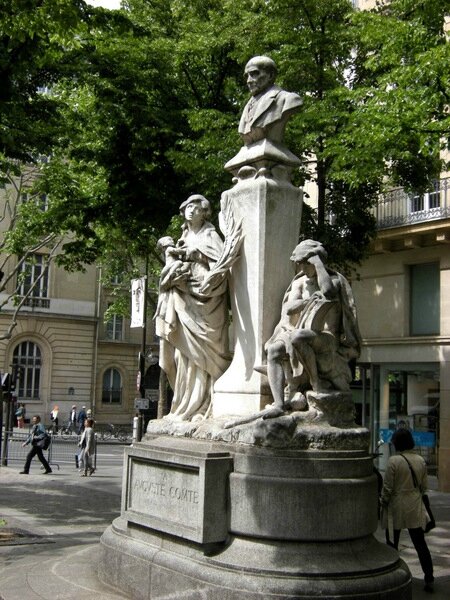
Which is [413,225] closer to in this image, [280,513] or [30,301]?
[280,513]

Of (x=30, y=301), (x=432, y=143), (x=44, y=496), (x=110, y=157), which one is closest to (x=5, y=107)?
(x=110, y=157)

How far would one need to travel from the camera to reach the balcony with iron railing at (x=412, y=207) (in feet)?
62.8

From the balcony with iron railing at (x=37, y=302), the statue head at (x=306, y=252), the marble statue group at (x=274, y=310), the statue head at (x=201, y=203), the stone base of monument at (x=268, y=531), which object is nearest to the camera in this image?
the stone base of monument at (x=268, y=531)

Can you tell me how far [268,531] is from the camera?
19.0 ft

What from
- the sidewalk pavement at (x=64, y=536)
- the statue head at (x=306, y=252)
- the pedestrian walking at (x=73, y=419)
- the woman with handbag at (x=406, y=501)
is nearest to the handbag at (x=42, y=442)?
the sidewalk pavement at (x=64, y=536)

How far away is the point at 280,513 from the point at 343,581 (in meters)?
0.68

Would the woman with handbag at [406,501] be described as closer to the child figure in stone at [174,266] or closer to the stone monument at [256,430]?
the stone monument at [256,430]

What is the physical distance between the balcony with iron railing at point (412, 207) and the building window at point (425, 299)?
1.31 metres

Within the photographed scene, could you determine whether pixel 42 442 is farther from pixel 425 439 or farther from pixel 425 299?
pixel 425 299

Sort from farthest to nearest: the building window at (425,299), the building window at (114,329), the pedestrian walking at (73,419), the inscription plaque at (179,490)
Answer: the building window at (114,329) < the pedestrian walking at (73,419) < the building window at (425,299) < the inscription plaque at (179,490)

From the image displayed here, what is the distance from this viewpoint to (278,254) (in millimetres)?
7039

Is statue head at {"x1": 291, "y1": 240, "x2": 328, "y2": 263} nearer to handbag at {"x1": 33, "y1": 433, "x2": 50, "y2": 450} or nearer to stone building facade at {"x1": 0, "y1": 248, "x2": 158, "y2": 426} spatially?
handbag at {"x1": 33, "y1": 433, "x2": 50, "y2": 450}

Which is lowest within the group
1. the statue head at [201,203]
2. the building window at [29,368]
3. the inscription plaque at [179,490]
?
the inscription plaque at [179,490]

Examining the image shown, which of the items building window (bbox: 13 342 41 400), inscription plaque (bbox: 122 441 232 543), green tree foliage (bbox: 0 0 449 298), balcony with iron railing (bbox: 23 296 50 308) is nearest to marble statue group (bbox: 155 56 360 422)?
inscription plaque (bbox: 122 441 232 543)
